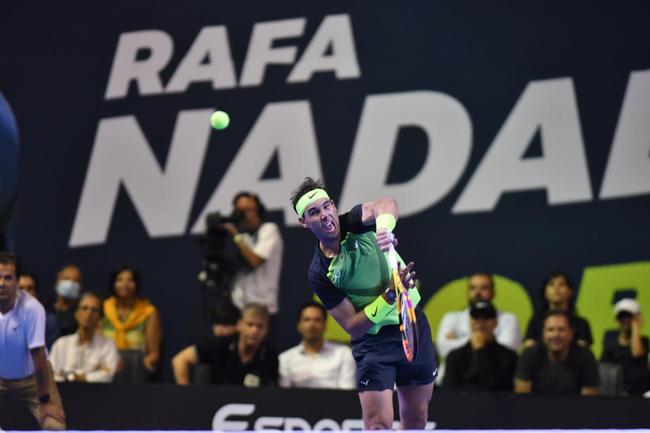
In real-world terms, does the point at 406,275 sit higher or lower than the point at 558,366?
lower

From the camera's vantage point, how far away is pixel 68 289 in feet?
45.9

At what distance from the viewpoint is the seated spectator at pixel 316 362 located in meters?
12.8

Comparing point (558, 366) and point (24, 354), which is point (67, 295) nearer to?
point (24, 354)

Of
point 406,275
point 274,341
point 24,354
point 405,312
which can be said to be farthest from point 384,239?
point 274,341

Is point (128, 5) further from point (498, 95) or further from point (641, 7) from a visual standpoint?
point (641, 7)

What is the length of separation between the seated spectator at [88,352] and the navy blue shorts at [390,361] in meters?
3.74

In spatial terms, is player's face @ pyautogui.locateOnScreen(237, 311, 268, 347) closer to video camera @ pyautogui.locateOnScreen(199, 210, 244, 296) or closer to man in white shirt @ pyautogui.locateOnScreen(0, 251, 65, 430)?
video camera @ pyautogui.locateOnScreen(199, 210, 244, 296)

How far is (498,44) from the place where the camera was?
15.4 metres

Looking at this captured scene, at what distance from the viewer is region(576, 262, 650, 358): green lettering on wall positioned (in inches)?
589

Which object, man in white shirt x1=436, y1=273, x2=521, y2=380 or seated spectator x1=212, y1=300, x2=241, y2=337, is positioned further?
man in white shirt x1=436, y1=273, x2=521, y2=380

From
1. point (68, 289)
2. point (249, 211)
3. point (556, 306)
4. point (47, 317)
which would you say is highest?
point (249, 211)

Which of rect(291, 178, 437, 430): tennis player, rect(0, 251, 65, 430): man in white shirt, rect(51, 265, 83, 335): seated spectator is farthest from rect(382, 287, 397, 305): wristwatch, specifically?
rect(51, 265, 83, 335): seated spectator

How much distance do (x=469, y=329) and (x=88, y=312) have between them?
343cm

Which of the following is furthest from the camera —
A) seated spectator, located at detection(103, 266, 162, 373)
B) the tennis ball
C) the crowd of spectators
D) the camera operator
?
the tennis ball
